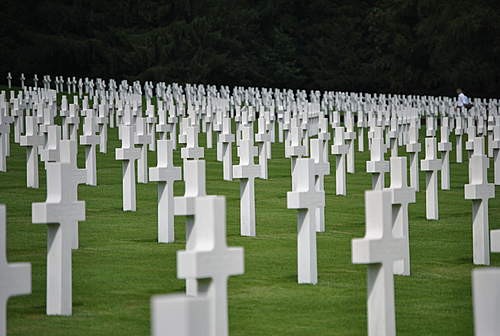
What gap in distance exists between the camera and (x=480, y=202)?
34.6ft

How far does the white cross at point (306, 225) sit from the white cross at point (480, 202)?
1640 millimetres

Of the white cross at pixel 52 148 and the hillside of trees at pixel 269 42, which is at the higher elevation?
the hillside of trees at pixel 269 42

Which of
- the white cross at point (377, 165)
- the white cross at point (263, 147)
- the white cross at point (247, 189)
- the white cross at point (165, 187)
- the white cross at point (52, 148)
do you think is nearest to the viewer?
the white cross at point (165, 187)

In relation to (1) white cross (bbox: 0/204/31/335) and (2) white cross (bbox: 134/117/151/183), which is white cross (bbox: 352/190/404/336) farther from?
(2) white cross (bbox: 134/117/151/183)

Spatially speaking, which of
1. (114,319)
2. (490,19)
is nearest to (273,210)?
(114,319)

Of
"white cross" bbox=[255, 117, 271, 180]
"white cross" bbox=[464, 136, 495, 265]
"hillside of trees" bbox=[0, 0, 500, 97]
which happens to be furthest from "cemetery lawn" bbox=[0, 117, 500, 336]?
"hillside of trees" bbox=[0, 0, 500, 97]

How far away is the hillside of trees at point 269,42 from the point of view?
205 ft

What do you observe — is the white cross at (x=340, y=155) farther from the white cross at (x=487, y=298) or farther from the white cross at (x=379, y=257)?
the white cross at (x=487, y=298)

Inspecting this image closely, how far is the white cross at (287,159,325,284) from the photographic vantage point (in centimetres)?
940

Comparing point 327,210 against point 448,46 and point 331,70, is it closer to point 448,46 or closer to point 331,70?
point 448,46

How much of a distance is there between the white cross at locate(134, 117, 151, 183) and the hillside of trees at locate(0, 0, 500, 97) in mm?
42822

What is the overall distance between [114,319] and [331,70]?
207ft

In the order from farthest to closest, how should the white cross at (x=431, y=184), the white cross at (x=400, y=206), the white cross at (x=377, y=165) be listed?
the white cross at (x=431, y=184) → the white cross at (x=377, y=165) → the white cross at (x=400, y=206)

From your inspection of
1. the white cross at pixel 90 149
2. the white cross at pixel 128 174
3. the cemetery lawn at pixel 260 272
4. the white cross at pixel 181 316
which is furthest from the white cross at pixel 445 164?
the white cross at pixel 181 316
